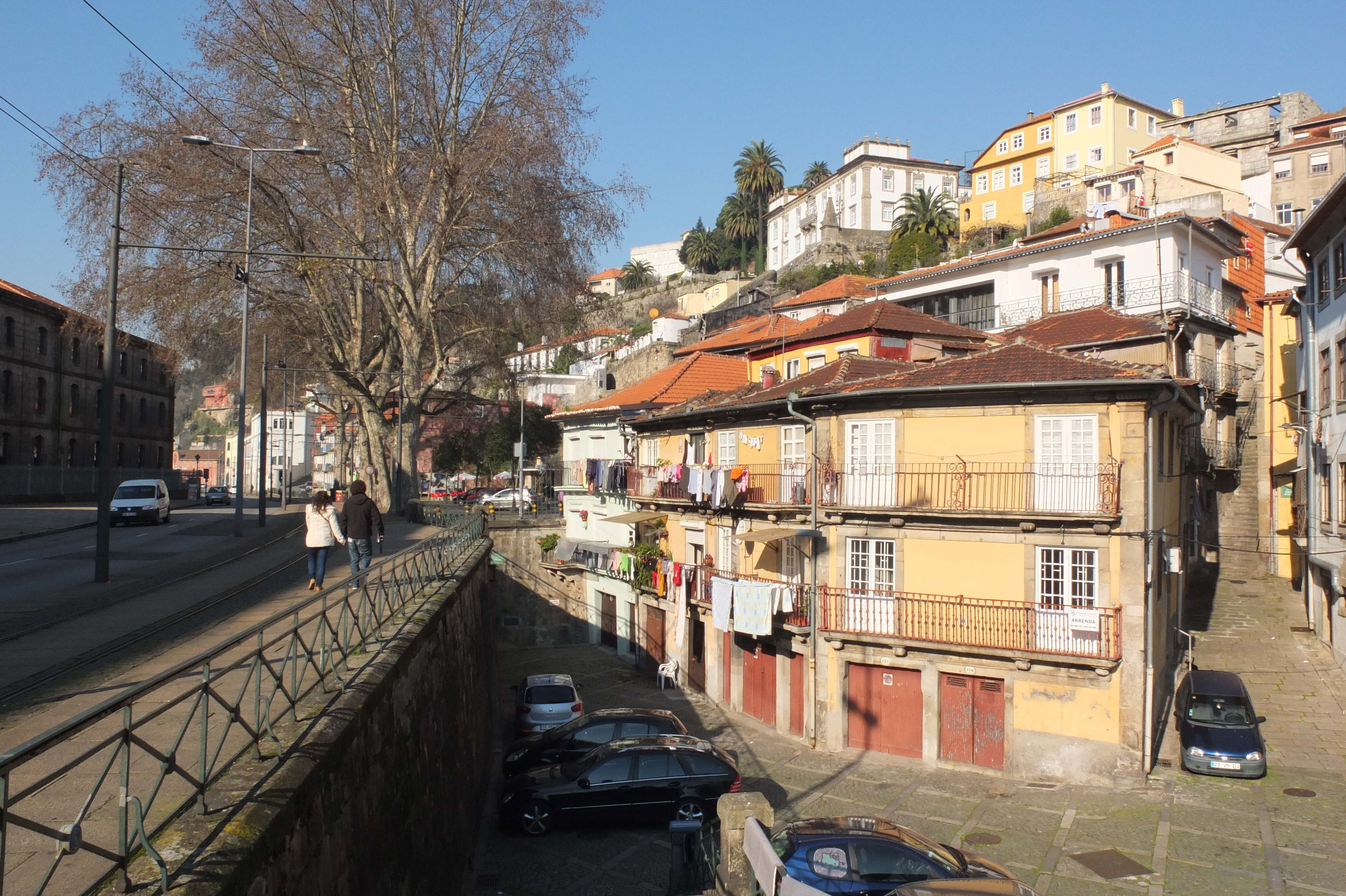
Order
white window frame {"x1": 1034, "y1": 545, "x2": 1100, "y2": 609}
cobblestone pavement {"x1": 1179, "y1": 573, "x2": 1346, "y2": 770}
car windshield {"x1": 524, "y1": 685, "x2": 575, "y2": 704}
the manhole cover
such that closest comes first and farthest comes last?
1. the manhole cover
2. white window frame {"x1": 1034, "y1": 545, "x2": 1100, "y2": 609}
3. cobblestone pavement {"x1": 1179, "y1": 573, "x2": 1346, "y2": 770}
4. car windshield {"x1": 524, "y1": 685, "x2": 575, "y2": 704}

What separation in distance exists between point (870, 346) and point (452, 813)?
22922 mm

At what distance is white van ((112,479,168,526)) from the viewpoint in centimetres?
3362

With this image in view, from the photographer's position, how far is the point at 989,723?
68.0 ft

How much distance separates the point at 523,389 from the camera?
58094mm

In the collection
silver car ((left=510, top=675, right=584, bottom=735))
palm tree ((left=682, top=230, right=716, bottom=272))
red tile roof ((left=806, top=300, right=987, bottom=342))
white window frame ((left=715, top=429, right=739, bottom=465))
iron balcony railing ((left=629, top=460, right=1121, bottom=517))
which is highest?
palm tree ((left=682, top=230, right=716, bottom=272))

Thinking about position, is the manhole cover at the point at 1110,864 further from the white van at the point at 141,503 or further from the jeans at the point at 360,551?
the white van at the point at 141,503

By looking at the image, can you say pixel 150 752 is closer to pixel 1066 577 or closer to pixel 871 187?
pixel 1066 577

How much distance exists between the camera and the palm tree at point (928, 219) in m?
76.6

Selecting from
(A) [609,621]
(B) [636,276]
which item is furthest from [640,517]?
(B) [636,276]

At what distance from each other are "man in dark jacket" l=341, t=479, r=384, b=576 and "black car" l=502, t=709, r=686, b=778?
606 cm

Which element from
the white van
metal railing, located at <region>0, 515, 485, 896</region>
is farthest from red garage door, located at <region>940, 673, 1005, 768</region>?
the white van

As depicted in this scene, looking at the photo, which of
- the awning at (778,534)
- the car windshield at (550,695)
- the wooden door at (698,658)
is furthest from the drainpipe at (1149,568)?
the car windshield at (550,695)

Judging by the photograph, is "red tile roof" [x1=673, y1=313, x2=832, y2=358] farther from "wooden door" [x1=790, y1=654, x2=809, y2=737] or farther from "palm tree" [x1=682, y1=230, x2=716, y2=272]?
"palm tree" [x1=682, y1=230, x2=716, y2=272]

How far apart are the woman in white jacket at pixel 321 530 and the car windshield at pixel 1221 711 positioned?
18756 millimetres
